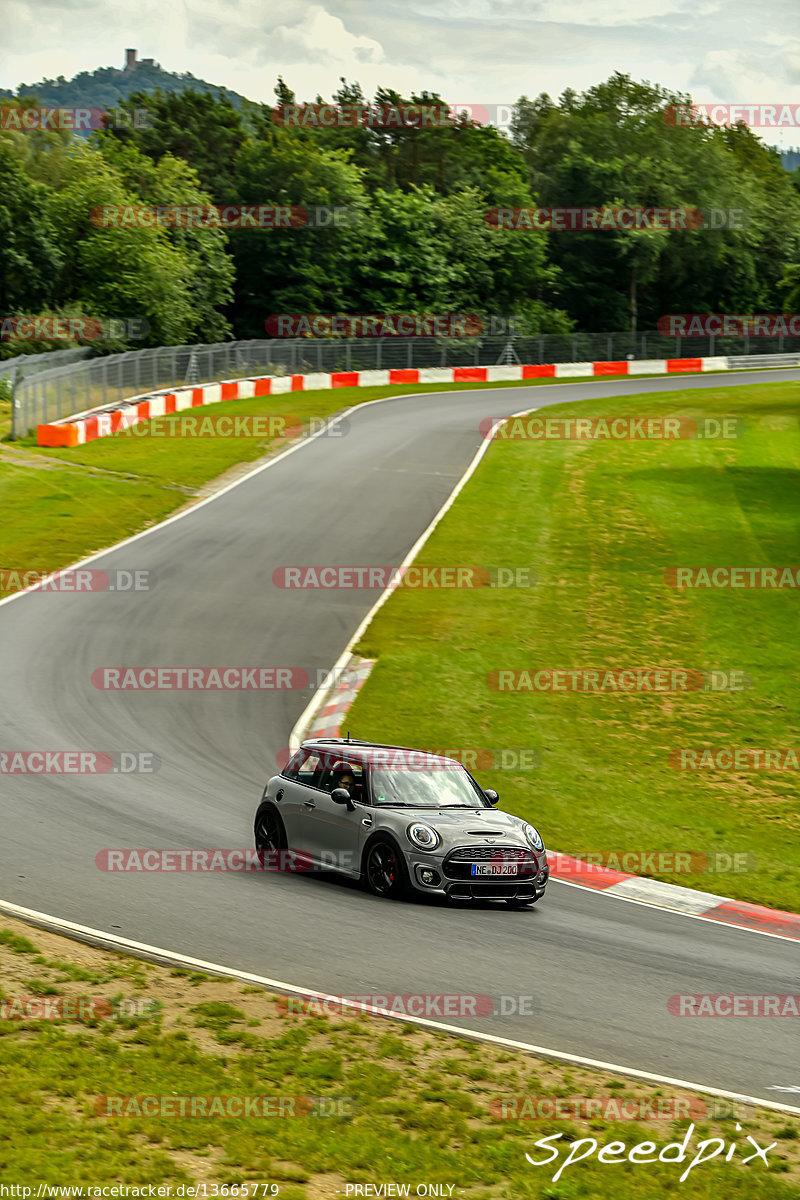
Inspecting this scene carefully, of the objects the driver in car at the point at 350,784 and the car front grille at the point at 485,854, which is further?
the driver in car at the point at 350,784

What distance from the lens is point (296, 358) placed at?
214 feet

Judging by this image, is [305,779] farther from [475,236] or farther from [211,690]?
[475,236]

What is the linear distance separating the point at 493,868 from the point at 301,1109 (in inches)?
212

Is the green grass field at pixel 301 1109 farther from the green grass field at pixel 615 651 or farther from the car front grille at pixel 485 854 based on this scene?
the green grass field at pixel 615 651

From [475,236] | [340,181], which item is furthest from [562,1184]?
[475,236]

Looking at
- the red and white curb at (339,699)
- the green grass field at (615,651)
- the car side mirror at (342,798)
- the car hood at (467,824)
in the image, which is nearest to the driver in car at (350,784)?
the car side mirror at (342,798)

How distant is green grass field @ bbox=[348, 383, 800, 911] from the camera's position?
17.4 metres

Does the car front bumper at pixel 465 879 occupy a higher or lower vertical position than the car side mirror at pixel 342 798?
lower

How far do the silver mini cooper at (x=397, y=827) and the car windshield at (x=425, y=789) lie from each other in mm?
12

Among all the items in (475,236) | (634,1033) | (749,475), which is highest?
(475,236)

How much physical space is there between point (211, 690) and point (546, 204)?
271ft

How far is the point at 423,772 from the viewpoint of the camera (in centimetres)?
1440

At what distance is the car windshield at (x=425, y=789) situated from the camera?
13867 millimetres

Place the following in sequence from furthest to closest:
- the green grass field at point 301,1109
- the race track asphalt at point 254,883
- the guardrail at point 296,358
A: the guardrail at point 296,358 < the race track asphalt at point 254,883 < the green grass field at point 301,1109
